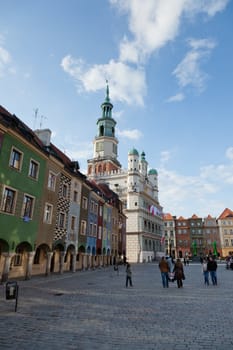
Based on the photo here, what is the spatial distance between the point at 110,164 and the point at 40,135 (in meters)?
47.2

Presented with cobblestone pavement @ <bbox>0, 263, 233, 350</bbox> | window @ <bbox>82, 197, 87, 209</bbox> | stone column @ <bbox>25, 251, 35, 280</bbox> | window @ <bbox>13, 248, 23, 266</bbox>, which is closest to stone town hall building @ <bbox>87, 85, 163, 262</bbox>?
window @ <bbox>82, 197, 87, 209</bbox>

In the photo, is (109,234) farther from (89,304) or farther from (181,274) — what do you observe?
(89,304)

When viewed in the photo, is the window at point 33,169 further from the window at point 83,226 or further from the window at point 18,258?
the window at point 83,226

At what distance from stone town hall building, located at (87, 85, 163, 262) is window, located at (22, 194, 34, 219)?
148 ft

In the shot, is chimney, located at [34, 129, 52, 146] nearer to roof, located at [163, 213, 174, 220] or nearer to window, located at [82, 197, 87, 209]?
window, located at [82, 197, 87, 209]

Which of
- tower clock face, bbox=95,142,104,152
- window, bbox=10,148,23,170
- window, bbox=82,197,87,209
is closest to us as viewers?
window, bbox=10,148,23,170

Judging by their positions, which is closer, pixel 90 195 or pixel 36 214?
pixel 36 214

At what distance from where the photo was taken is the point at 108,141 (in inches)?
2970

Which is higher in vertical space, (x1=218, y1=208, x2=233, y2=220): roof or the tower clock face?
the tower clock face

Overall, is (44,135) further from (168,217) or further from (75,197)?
(168,217)

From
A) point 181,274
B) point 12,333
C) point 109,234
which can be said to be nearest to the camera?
point 12,333

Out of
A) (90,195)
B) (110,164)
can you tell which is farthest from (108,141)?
(90,195)

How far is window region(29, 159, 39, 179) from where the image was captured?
19.8m

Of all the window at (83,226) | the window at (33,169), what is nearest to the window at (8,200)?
the window at (33,169)
